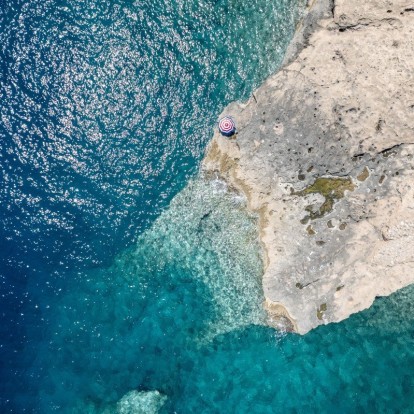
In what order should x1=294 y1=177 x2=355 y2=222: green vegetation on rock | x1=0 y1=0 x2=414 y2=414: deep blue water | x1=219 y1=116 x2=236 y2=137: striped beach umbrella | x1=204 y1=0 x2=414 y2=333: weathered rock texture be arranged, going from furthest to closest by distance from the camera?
x1=0 y1=0 x2=414 y2=414: deep blue water < x1=219 y1=116 x2=236 y2=137: striped beach umbrella < x1=294 y1=177 x2=355 y2=222: green vegetation on rock < x1=204 y1=0 x2=414 y2=333: weathered rock texture

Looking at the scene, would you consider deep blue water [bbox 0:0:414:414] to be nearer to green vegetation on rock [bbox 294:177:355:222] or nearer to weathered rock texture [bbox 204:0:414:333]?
weathered rock texture [bbox 204:0:414:333]

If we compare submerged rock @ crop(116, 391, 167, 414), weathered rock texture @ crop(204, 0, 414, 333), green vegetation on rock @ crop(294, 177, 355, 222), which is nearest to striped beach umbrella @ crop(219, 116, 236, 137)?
weathered rock texture @ crop(204, 0, 414, 333)

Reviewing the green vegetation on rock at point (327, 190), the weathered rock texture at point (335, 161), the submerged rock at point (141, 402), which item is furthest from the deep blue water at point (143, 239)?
the green vegetation on rock at point (327, 190)

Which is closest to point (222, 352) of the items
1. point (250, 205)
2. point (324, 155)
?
point (250, 205)

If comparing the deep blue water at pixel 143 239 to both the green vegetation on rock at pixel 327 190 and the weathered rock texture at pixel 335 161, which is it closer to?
the weathered rock texture at pixel 335 161

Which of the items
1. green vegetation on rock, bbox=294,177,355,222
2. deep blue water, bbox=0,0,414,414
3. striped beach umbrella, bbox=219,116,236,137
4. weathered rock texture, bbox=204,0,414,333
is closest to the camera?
weathered rock texture, bbox=204,0,414,333

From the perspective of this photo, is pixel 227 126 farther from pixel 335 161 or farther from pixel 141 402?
pixel 141 402

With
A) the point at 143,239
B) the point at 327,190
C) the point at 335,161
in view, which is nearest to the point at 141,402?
the point at 143,239
